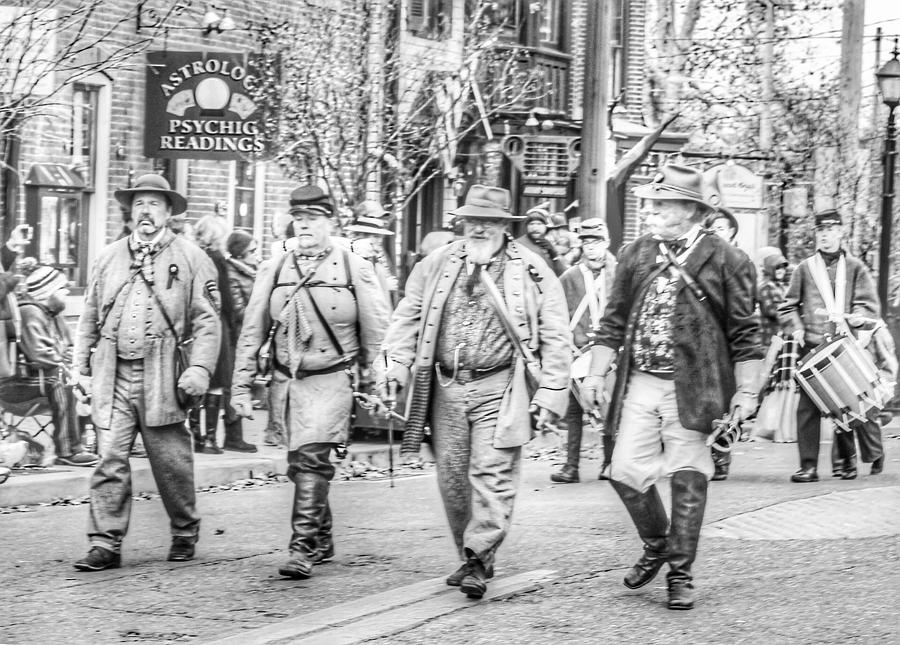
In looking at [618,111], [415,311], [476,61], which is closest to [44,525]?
[415,311]

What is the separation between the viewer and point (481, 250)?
25.8 ft

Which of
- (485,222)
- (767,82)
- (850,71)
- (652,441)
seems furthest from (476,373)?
(767,82)

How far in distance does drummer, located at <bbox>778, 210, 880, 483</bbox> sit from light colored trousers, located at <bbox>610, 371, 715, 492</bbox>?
4902 millimetres

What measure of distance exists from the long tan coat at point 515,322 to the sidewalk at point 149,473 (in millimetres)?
3465

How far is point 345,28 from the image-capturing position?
1866 centimetres

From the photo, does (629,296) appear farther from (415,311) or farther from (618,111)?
(618,111)

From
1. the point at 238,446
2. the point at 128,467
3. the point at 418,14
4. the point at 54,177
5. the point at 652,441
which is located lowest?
the point at 238,446

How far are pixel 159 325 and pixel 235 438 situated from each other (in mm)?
4959

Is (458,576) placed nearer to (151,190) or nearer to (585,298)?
(151,190)

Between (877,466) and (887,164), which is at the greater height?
(887,164)

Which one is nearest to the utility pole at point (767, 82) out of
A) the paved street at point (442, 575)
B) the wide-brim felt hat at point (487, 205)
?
the paved street at point (442, 575)

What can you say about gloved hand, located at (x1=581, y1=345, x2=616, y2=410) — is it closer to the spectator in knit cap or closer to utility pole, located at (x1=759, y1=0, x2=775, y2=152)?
the spectator in knit cap

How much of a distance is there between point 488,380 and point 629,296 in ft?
2.40

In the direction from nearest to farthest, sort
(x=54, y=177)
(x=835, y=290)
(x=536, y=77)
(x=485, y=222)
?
(x=485, y=222) → (x=835, y=290) → (x=54, y=177) → (x=536, y=77)
